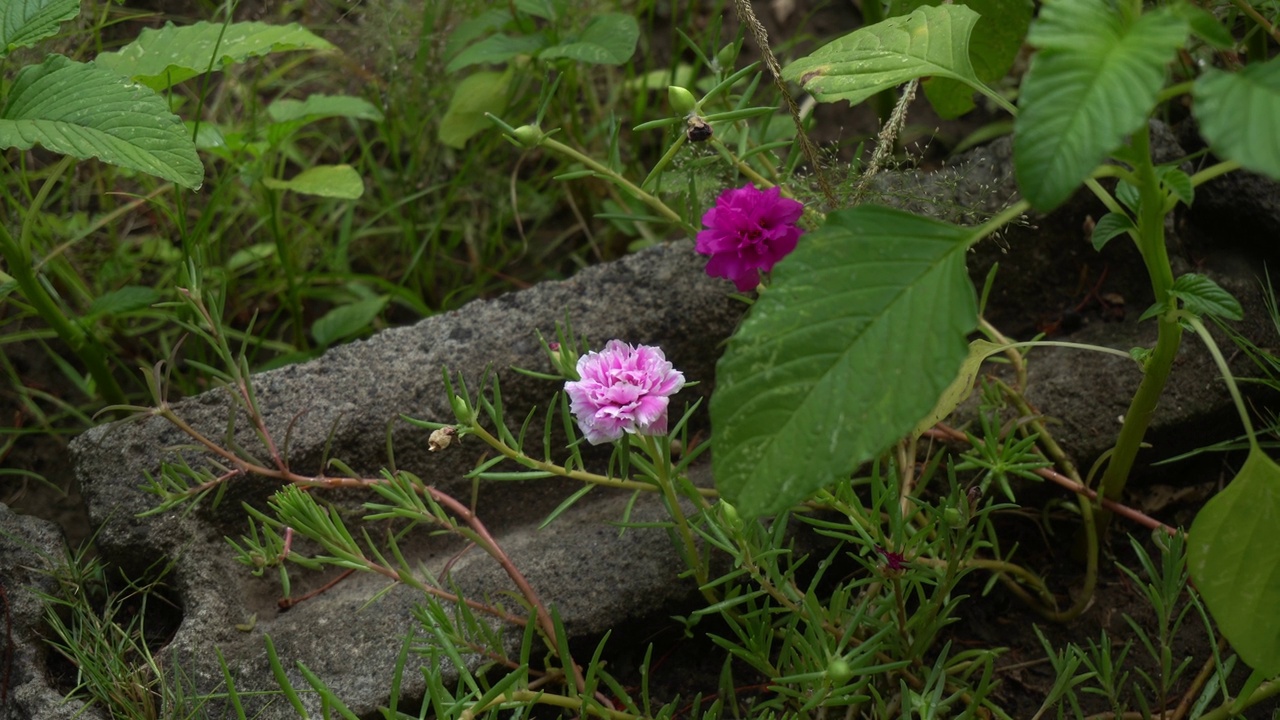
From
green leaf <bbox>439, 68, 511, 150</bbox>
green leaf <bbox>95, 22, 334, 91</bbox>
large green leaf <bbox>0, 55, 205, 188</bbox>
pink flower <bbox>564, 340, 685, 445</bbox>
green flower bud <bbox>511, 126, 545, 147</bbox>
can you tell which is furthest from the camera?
green leaf <bbox>439, 68, 511, 150</bbox>

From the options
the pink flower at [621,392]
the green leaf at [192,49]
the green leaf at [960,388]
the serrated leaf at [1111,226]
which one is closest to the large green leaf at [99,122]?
the green leaf at [192,49]

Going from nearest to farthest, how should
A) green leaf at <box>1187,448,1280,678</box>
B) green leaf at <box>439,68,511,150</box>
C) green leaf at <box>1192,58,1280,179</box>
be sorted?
green leaf at <box>1192,58,1280,179</box>, green leaf at <box>1187,448,1280,678</box>, green leaf at <box>439,68,511,150</box>

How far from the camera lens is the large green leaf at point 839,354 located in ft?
3.17

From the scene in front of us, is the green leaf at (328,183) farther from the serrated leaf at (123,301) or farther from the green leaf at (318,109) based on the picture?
the serrated leaf at (123,301)

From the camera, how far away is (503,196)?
7.69 feet

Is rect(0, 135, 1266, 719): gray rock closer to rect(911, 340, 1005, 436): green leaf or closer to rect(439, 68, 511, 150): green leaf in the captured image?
rect(911, 340, 1005, 436): green leaf

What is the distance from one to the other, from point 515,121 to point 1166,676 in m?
1.68

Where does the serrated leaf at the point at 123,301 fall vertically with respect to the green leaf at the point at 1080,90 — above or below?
below

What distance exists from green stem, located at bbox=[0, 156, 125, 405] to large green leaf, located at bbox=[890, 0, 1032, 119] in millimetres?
1445

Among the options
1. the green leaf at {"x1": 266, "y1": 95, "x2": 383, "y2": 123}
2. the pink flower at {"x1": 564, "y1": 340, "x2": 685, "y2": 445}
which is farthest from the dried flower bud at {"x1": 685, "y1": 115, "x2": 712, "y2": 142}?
the green leaf at {"x1": 266, "y1": 95, "x2": 383, "y2": 123}

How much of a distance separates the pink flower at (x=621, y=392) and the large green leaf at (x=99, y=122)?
69 cm

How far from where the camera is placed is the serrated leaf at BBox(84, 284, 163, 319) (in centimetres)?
184

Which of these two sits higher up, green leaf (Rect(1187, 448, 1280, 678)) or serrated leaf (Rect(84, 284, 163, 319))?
green leaf (Rect(1187, 448, 1280, 678))

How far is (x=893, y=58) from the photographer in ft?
4.42
